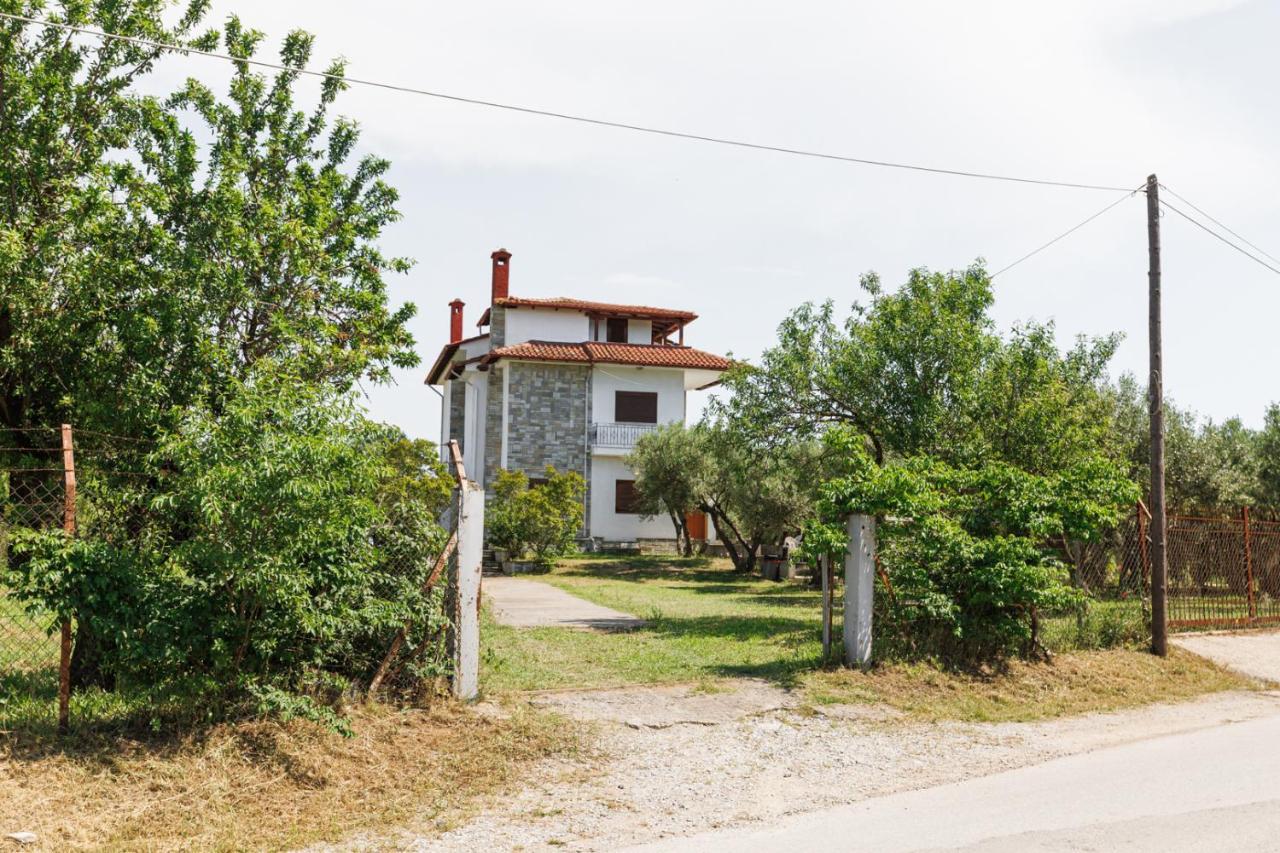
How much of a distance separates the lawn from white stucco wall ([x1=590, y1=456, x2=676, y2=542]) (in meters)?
19.8

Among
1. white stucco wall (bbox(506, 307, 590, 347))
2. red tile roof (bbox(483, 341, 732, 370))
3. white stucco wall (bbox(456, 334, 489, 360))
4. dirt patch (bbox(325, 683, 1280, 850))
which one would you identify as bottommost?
dirt patch (bbox(325, 683, 1280, 850))

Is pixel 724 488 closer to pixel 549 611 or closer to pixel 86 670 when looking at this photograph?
pixel 549 611

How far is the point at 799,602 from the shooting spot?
20062 millimetres

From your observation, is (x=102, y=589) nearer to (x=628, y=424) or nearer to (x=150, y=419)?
(x=150, y=419)

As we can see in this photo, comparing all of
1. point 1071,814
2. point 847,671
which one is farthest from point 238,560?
point 847,671

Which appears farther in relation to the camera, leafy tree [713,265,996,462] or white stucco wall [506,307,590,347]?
white stucco wall [506,307,590,347]

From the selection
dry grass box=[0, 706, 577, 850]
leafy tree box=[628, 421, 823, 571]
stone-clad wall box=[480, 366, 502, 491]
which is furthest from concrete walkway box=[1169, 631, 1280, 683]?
stone-clad wall box=[480, 366, 502, 491]

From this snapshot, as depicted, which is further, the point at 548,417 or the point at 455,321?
the point at 455,321

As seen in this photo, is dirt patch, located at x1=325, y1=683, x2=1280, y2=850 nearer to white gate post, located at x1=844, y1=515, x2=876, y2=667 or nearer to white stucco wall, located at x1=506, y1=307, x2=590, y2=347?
white gate post, located at x1=844, y1=515, x2=876, y2=667

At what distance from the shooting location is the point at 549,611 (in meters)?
16.9

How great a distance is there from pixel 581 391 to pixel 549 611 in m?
19.4

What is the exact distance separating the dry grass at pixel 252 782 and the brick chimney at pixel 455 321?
36.6 metres

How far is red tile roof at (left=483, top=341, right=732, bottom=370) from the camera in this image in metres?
34.5

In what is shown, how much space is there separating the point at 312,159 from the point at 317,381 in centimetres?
289
